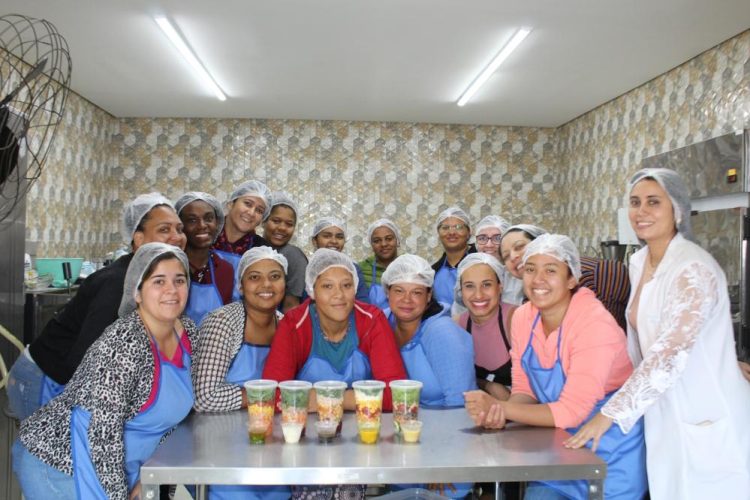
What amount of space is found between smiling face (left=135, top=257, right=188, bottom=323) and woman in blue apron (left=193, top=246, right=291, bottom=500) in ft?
0.98

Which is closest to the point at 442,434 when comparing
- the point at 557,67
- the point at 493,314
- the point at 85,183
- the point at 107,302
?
the point at 493,314

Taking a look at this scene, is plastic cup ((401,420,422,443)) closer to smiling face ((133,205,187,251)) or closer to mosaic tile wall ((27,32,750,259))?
smiling face ((133,205,187,251))

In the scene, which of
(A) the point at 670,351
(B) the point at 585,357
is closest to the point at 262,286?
(B) the point at 585,357

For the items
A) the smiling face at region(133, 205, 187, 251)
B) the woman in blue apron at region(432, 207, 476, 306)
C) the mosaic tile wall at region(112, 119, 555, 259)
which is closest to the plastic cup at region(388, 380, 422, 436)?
the smiling face at region(133, 205, 187, 251)

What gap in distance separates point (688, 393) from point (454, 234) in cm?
234

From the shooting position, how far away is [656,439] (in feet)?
7.26

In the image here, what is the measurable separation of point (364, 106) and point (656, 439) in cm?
567

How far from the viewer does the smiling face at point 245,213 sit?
12.6 feet

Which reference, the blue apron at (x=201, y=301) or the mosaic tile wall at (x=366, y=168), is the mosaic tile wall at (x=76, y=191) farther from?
the blue apron at (x=201, y=301)

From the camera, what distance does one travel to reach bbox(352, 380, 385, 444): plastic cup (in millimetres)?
1999

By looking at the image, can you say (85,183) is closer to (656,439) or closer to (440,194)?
(440,194)

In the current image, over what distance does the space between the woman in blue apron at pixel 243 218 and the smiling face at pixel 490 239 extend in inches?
55.1

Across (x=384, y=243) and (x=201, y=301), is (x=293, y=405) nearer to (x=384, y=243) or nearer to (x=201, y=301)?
(x=201, y=301)

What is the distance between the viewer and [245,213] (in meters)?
3.83
